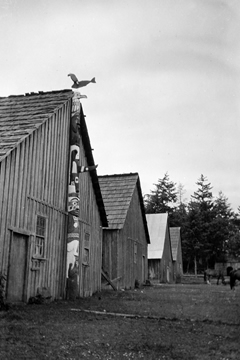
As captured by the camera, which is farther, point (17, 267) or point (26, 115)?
point (26, 115)

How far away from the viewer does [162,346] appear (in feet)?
23.0

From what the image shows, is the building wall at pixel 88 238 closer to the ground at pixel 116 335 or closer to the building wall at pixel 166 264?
the ground at pixel 116 335

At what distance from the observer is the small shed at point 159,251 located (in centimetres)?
3666

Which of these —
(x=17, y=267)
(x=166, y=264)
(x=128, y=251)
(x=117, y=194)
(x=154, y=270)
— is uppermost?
(x=117, y=194)

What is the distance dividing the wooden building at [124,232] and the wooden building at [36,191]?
18.8 feet

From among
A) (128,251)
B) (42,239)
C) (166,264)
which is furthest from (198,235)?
(42,239)

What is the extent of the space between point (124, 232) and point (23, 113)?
40.0 ft

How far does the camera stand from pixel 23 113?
1381 cm

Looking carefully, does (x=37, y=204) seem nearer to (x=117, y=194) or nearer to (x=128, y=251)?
(x=117, y=194)

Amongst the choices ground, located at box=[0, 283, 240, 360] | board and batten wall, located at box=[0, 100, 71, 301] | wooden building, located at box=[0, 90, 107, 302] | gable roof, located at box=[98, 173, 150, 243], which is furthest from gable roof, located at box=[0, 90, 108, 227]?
gable roof, located at box=[98, 173, 150, 243]

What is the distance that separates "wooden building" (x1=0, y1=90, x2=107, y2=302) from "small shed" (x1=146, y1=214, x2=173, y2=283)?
66.0ft

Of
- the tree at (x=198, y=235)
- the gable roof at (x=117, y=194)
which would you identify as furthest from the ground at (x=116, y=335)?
the tree at (x=198, y=235)

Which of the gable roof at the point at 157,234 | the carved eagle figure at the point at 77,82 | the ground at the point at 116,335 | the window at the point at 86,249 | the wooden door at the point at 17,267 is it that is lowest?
the ground at the point at 116,335

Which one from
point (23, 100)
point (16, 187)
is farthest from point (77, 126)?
point (16, 187)
